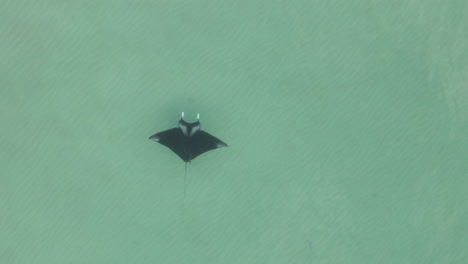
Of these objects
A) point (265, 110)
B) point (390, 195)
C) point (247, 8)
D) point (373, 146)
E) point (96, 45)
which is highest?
point (247, 8)

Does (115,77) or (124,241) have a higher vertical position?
(115,77)

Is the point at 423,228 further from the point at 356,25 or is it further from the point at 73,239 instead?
the point at 73,239

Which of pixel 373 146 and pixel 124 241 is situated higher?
pixel 373 146

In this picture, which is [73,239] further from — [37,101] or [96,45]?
[96,45]

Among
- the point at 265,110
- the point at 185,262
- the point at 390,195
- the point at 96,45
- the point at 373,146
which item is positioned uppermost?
the point at 96,45

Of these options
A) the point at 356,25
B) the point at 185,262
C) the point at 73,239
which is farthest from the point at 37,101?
the point at 356,25

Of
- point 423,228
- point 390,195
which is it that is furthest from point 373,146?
point 423,228
